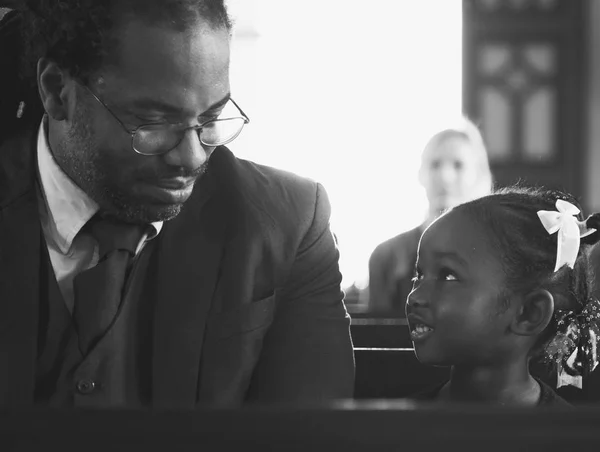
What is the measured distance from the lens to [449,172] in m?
3.15

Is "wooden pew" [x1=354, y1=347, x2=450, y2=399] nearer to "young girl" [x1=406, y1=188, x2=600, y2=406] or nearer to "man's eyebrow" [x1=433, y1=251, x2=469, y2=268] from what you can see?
"young girl" [x1=406, y1=188, x2=600, y2=406]

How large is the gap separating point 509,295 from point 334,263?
11.3 inches

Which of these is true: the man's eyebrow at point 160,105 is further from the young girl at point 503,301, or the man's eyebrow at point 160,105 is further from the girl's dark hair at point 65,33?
the young girl at point 503,301

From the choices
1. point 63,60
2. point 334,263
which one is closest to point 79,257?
point 63,60

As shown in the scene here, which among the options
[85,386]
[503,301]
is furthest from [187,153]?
[503,301]

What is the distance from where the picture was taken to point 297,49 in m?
6.36

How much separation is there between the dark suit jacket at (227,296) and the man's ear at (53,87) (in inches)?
2.8

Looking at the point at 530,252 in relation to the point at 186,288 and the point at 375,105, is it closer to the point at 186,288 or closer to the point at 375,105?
the point at 186,288

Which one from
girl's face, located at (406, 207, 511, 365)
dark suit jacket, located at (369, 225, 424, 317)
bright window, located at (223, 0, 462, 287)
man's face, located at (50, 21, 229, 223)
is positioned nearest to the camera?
man's face, located at (50, 21, 229, 223)

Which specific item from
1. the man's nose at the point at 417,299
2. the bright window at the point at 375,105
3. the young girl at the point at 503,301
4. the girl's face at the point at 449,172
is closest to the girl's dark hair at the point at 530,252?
the young girl at the point at 503,301

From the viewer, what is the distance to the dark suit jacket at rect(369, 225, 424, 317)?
2873 mm

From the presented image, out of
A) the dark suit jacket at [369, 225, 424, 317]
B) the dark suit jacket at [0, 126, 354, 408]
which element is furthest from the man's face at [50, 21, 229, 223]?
the dark suit jacket at [369, 225, 424, 317]

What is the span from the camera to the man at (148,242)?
3.85ft

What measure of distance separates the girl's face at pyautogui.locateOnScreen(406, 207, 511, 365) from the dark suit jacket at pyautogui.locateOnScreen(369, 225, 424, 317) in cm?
136
